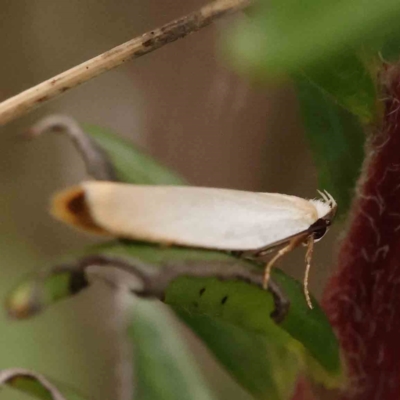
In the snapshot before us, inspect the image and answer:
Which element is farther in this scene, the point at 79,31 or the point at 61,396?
the point at 79,31

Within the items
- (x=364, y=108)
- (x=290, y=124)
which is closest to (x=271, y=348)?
(x=364, y=108)

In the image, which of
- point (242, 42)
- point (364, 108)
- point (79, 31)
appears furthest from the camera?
point (79, 31)

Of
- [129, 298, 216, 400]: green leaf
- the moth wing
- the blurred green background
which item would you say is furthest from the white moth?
the blurred green background

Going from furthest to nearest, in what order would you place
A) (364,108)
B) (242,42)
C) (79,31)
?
(79,31) → (364,108) → (242,42)

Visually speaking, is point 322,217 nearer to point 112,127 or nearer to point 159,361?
point 159,361

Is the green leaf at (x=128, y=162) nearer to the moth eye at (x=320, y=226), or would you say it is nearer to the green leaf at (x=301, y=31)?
the moth eye at (x=320, y=226)

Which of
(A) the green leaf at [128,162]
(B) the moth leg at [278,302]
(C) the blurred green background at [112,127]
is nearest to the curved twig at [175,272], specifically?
(B) the moth leg at [278,302]

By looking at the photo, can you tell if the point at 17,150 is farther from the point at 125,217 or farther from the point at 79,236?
the point at 125,217
